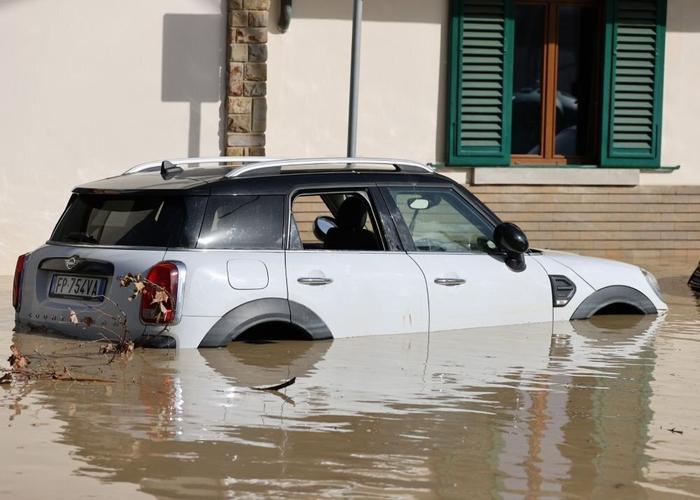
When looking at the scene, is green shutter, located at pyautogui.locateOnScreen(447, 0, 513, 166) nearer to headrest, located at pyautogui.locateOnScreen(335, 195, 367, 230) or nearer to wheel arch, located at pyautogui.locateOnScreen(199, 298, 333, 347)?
headrest, located at pyautogui.locateOnScreen(335, 195, 367, 230)

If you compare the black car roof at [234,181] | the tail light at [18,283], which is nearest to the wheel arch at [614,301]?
the black car roof at [234,181]

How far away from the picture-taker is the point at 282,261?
8.93m

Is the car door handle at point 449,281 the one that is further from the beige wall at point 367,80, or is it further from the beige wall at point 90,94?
the beige wall at point 367,80

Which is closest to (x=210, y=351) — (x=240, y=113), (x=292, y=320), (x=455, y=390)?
(x=292, y=320)

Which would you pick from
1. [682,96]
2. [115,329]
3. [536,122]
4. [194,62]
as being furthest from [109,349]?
[682,96]

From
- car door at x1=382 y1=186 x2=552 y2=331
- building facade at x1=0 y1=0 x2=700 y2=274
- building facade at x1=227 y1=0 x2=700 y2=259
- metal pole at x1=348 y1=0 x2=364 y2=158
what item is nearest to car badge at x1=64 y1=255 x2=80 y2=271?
car door at x1=382 y1=186 x2=552 y2=331

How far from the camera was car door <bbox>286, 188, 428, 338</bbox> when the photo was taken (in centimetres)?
898

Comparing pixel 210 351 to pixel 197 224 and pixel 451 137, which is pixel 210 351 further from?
pixel 451 137

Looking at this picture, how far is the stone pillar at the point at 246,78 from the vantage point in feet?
49.4

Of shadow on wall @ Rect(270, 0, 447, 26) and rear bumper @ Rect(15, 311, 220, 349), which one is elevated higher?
shadow on wall @ Rect(270, 0, 447, 26)

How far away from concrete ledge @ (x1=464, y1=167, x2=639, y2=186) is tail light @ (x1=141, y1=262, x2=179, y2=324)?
816 centimetres

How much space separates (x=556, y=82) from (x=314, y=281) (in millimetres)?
8489

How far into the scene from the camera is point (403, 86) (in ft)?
53.1

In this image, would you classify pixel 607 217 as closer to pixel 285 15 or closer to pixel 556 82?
pixel 556 82
